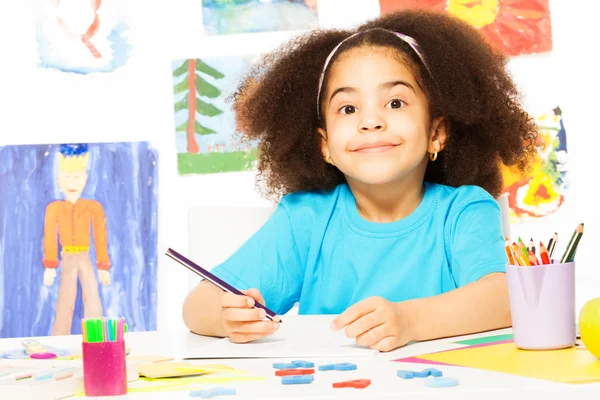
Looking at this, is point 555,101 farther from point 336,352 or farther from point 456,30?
point 336,352

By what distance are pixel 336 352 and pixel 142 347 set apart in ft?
0.79

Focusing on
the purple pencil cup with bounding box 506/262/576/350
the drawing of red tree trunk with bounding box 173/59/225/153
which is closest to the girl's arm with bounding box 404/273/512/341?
the purple pencil cup with bounding box 506/262/576/350

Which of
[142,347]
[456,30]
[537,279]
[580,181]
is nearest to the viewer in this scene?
[537,279]

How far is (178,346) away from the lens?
985 mm

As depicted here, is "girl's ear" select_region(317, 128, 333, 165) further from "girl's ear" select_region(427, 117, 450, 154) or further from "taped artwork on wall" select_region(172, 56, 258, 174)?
"taped artwork on wall" select_region(172, 56, 258, 174)

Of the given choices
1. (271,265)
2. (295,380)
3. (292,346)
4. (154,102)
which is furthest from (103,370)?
(154,102)

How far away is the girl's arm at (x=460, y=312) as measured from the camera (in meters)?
0.95

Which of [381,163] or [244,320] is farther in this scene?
[381,163]

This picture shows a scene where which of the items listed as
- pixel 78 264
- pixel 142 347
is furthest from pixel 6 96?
pixel 142 347

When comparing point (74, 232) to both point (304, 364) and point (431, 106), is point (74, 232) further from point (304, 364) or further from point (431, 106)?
point (304, 364)

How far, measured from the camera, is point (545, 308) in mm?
834

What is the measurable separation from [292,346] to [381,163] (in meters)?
0.44

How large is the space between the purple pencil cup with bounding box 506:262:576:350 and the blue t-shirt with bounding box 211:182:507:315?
38cm

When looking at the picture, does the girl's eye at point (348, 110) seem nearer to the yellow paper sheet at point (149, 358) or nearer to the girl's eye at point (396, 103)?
the girl's eye at point (396, 103)
